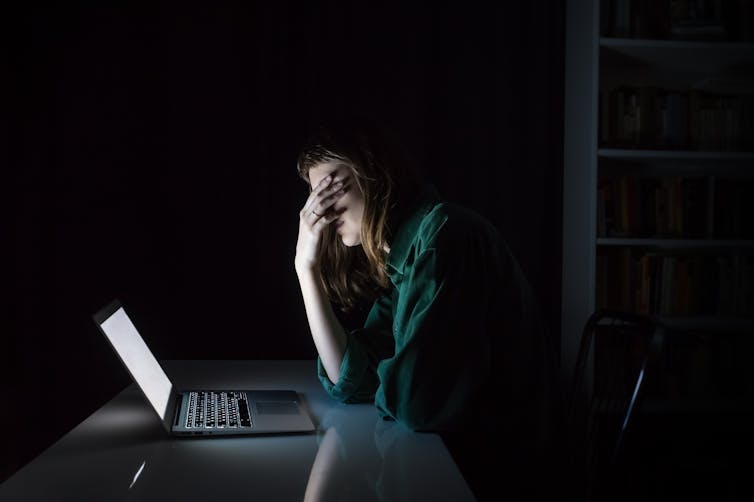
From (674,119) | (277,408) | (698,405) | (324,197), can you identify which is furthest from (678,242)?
(277,408)

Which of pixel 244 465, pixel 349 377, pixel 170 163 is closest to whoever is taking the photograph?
pixel 244 465

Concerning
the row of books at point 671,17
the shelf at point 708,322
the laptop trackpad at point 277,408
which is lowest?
the shelf at point 708,322

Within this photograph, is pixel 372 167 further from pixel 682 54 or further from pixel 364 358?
pixel 682 54

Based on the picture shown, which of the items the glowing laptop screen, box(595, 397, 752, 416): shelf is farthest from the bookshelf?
the glowing laptop screen

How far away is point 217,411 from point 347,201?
551 millimetres

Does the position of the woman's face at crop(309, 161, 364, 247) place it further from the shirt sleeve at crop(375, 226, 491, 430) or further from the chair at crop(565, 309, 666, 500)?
the chair at crop(565, 309, 666, 500)

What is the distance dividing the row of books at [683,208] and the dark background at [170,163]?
721 mm

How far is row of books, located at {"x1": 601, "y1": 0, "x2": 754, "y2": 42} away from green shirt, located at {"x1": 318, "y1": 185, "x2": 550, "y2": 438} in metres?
1.34

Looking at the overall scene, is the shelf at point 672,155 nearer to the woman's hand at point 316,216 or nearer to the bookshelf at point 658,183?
the bookshelf at point 658,183

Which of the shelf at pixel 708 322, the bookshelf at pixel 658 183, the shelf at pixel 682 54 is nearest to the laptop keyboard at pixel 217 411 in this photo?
the bookshelf at pixel 658 183

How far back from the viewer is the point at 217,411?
137cm

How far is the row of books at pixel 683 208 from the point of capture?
7.85ft

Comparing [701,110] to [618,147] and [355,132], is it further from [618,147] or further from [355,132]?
[355,132]

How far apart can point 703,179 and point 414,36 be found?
1131 millimetres
